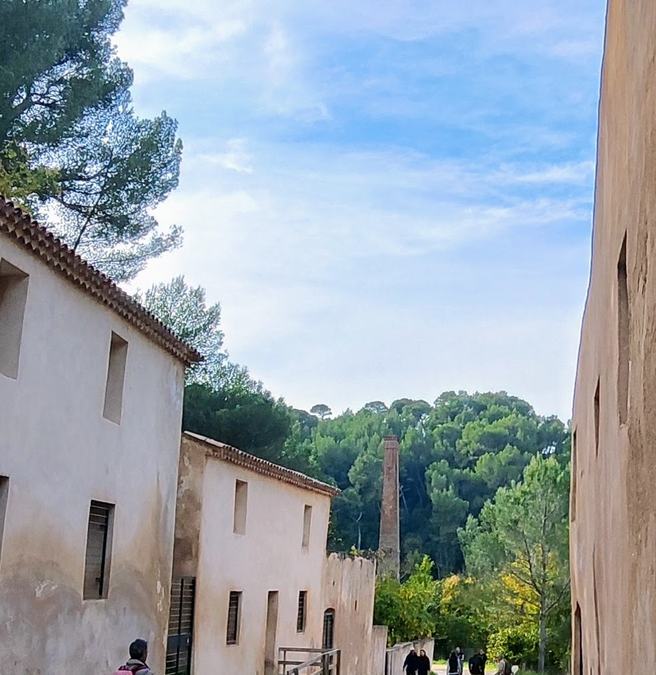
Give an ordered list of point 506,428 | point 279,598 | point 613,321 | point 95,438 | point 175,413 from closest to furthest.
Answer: point 613,321
point 95,438
point 175,413
point 279,598
point 506,428

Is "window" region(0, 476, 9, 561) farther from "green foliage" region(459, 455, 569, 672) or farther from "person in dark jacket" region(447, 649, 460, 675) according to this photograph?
"green foliage" region(459, 455, 569, 672)

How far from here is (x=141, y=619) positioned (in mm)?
13781

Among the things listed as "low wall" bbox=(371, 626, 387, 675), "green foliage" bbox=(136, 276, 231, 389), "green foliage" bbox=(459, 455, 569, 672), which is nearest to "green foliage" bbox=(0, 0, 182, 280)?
"green foliage" bbox=(136, 276, 231, 389)

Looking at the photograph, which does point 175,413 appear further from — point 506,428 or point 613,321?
point 506,428

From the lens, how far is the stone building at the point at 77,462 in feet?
32.8

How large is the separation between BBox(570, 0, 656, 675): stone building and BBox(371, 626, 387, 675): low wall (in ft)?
69.4

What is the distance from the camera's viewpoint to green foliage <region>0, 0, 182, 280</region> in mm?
23828

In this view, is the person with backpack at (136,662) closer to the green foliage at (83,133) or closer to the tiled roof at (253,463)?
the tiled roof at (253,463)

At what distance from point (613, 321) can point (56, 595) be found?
7.35m

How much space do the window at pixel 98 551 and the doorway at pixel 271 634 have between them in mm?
8762

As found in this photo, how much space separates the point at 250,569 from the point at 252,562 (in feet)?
0.50

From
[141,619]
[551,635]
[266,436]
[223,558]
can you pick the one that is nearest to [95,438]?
[141,619]

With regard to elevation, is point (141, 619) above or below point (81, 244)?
below

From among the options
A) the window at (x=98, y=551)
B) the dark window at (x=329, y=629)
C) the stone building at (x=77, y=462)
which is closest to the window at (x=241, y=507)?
the stone building at (x=77, y=462)
